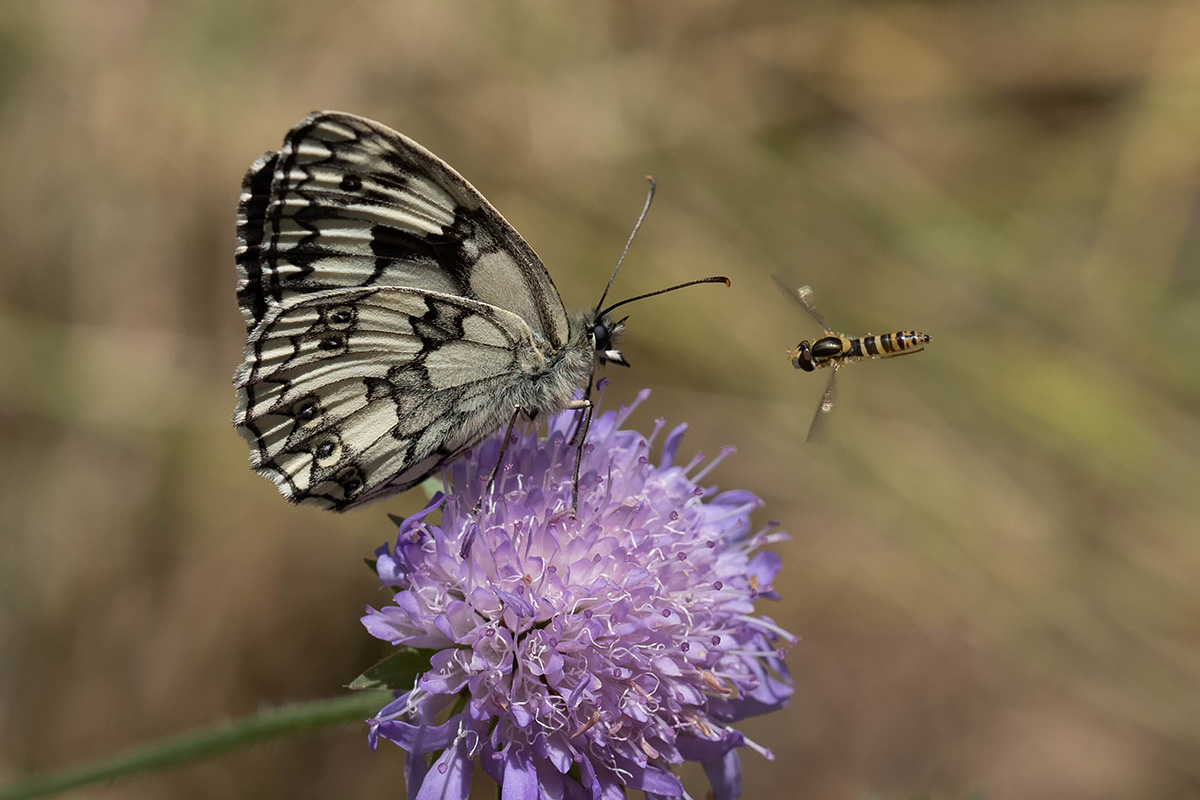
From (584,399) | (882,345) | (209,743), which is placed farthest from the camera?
(882,345)

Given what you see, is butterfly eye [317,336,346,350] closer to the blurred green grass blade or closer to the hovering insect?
the blurred green grass blade

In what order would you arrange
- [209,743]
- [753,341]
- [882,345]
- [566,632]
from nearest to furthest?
[566,632]
[209,743]
[882,345]
[753,341]

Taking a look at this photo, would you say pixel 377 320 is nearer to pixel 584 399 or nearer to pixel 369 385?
pixel 369 385

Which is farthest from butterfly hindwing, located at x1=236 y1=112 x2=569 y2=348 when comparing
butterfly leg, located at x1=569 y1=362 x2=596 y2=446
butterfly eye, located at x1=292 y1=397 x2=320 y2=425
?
butterfly eye, located at x1=292 y1=397 x2=320 y2=425

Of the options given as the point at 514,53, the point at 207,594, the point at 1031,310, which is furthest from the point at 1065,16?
the point at 207,594

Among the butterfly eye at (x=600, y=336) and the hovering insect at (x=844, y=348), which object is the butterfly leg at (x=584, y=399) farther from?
the hovering insect at (x=844, y=348)

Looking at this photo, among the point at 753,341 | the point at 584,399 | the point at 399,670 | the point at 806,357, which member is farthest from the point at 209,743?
the point at 753,341
